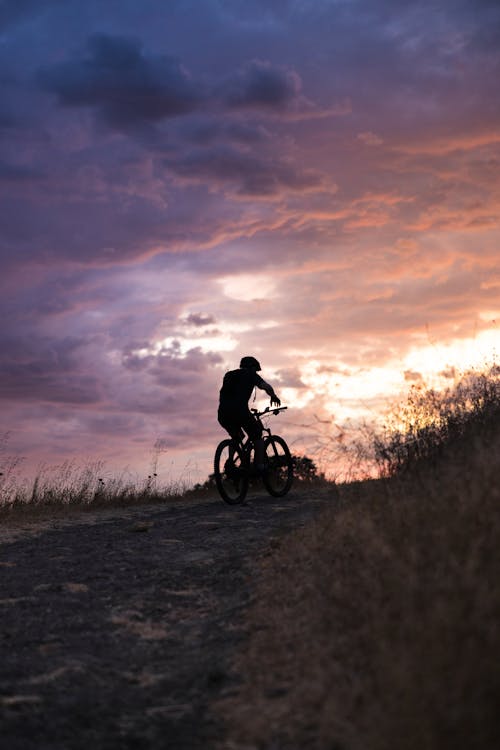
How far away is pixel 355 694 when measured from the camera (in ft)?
13.6

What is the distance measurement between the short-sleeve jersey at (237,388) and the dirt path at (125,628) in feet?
7.16

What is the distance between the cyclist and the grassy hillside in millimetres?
5089

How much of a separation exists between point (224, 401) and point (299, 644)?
7.70 metres

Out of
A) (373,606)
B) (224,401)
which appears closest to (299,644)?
(373,606)

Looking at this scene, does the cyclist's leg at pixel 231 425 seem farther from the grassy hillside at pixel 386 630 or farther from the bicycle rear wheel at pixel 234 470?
the grassy hillside at pixel 386 630

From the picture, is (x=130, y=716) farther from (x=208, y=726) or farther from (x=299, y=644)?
(x=299, y=644)

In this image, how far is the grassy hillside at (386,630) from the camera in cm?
370

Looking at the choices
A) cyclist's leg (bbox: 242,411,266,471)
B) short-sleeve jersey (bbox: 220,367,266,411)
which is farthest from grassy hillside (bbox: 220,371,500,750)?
short-sleeve jersey (bbox: 220,367,266,411)

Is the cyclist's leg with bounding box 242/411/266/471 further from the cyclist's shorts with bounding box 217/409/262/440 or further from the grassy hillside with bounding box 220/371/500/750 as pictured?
the grassy hillside with bounding box 220/371/500/750

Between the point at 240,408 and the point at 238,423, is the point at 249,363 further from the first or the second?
the point at 238,423

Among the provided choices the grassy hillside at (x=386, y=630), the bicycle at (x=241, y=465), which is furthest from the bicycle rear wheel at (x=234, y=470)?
the grassy hillside at (x=386, y=630)

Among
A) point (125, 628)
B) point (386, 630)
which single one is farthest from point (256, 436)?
point (386, 630)

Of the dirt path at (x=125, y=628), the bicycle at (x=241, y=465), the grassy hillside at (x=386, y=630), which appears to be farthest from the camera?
the bicycle at (x=241, y=465)

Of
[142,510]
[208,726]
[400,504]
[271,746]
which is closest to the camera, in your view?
[271,746]
